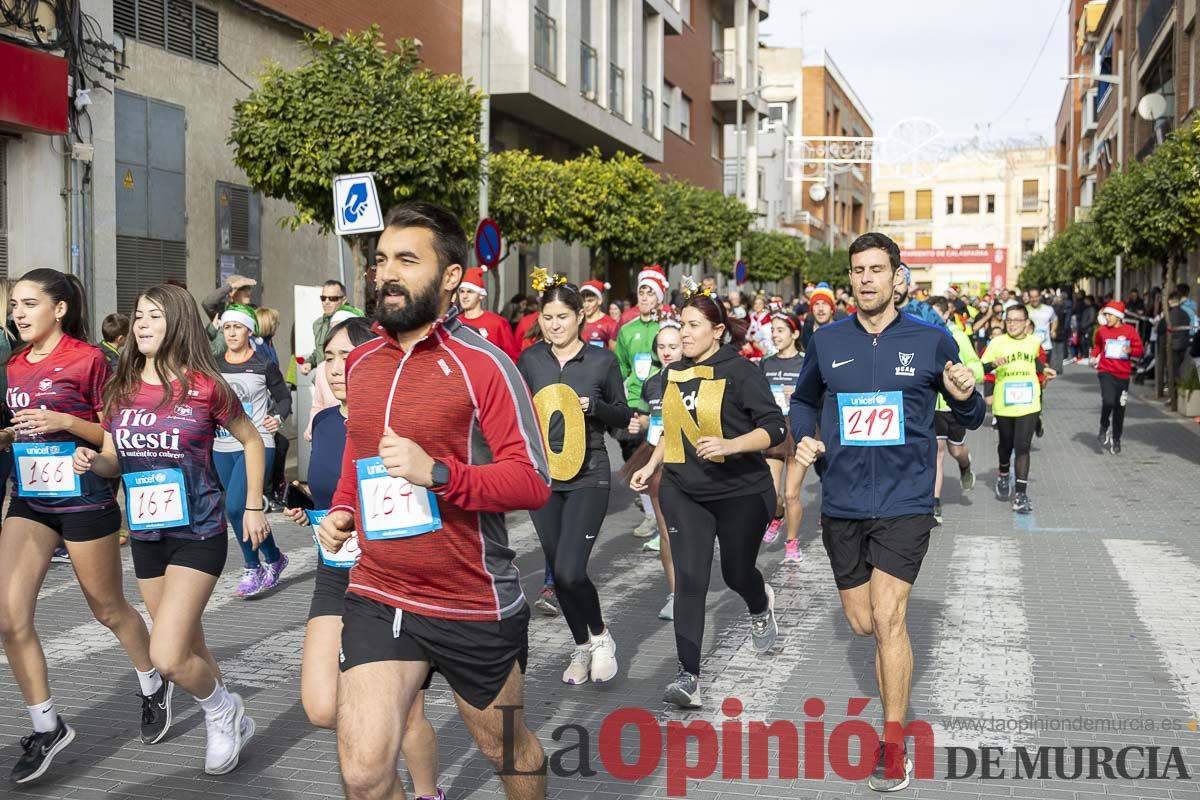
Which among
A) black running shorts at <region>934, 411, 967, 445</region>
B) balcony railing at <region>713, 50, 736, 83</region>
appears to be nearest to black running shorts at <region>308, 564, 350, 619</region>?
black running shorts at <region>934, 411, 967, 445</region>

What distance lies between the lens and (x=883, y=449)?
518 cm

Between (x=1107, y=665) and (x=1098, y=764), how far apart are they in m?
1.64

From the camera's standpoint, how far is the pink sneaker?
952cm

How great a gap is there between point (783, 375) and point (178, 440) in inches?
254

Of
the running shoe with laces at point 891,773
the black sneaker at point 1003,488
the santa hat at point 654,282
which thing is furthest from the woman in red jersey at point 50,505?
the black sneaker at point 1003,488

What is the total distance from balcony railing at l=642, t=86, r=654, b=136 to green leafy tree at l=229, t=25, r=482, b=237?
1913 cm

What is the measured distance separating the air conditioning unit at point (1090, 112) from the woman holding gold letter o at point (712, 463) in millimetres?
58046

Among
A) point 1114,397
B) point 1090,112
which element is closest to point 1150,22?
point 1090,112

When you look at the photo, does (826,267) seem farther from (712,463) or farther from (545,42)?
(712,463)

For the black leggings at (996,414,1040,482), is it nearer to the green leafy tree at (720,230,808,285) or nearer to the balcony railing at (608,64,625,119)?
the balcony railing at (608,64,625,119)

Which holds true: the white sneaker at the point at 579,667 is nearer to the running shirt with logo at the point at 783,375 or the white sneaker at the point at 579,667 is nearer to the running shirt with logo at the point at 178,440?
the running shirt with logo at the point at 178,440

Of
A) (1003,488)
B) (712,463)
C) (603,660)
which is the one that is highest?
(712,463)

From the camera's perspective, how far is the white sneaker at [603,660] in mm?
6207

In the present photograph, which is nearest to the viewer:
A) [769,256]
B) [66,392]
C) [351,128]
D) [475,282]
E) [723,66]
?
[66,392]
